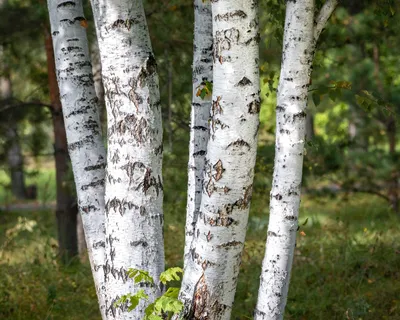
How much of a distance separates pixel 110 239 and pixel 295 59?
4.50 ft

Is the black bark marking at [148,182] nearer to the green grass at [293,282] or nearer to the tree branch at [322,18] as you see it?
the tree branch at [322,18]

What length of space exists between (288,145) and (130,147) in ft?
2.84

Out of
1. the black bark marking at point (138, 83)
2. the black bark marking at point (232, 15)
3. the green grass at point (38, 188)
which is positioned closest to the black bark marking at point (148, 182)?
the black bark marking at point (138, 83)

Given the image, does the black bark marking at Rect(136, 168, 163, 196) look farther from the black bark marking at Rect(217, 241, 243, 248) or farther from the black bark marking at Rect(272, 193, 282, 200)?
the black bark marking at Rect(272, 193, 282, 200)

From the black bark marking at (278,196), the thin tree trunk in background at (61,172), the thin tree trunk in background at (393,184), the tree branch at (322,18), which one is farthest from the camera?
the thin tree trunk in background at (393,184)

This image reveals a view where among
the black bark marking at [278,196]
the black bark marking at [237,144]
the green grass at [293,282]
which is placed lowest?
the green grass at [293,282]

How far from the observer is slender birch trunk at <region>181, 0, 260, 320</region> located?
282 centimetres

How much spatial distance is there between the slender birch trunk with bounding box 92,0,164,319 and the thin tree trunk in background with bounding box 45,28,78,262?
16.3 ft

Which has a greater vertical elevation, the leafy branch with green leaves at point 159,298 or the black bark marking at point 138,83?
the black bark marking at point 138,83

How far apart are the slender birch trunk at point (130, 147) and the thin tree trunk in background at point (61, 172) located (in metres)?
4.97

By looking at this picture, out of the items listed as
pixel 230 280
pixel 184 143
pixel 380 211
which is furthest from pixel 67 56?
pixel 380 211

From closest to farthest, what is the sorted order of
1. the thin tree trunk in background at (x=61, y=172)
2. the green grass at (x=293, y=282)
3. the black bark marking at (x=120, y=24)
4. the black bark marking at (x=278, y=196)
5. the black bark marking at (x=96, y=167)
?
the black bark marking at (x=120, y=24) < the black bark marking at (x=278, y=196) < the black bark marking at (x=96, y=167) < the green grass at (x=293, y=282) < the thin tree trunk in background at (x=61, y=172)

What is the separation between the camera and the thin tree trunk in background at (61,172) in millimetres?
8133

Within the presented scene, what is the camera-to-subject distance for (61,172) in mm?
8312
